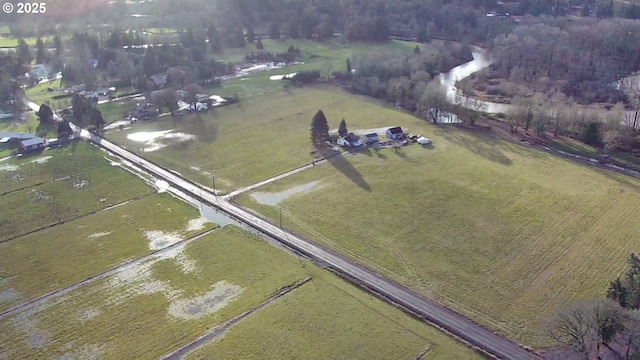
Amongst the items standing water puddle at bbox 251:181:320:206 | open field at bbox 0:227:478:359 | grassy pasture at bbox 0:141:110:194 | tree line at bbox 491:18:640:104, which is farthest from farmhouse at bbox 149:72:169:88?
tree line at bbox 491:18:640:104

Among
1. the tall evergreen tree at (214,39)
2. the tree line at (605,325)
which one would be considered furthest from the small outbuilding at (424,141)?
the tall evergreen tree at (214,39)

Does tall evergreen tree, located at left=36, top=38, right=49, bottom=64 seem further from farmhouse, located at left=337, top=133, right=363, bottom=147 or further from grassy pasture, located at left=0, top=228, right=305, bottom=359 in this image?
grassy pasture, located at left=0, top=228, right=305, bottom=359

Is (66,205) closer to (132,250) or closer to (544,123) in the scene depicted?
(132,250)

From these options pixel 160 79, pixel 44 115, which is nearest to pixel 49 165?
pixel 44 115

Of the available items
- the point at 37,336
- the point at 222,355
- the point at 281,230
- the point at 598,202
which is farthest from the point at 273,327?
the point at 598,202

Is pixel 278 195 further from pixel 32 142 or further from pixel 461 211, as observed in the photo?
pixel 32 142

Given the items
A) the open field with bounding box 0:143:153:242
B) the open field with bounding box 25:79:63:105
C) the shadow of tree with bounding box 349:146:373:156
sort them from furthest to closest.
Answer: the open field with bounding box 25:79:63:105, the shadow of tree with bounding box 349:146:373:156, the open field with bounding box 0:143:153:242

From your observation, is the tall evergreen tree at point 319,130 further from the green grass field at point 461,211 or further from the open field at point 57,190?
the open field at point 57,190
